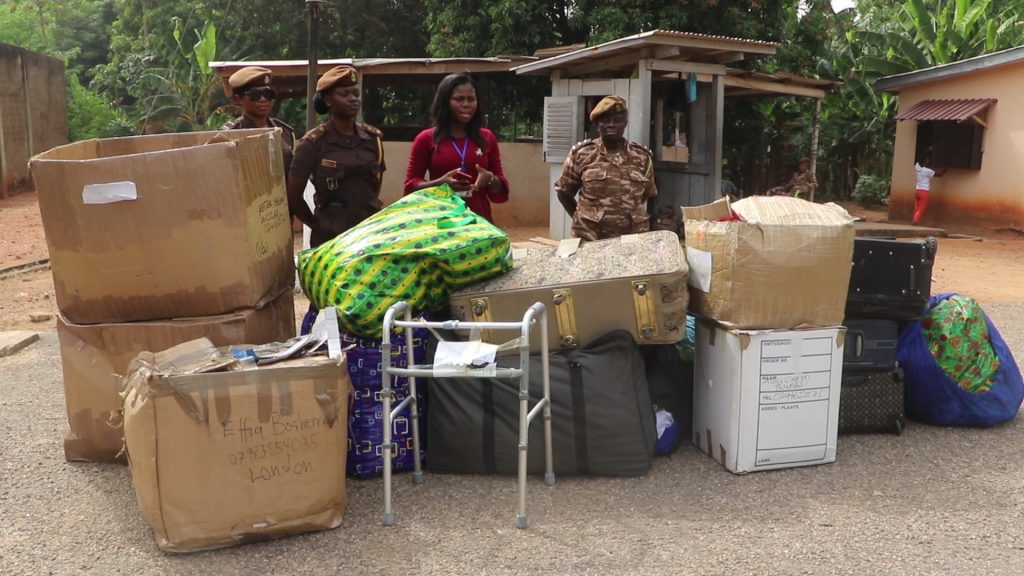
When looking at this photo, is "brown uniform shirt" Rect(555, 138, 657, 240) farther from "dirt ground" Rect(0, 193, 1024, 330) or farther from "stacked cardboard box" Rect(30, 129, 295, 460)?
"dirt ground" Rect(0, 193, 1024, 330)

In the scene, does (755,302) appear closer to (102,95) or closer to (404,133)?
(404,133)

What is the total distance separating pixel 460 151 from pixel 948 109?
41.0 feet

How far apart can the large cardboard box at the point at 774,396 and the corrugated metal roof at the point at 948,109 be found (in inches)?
470

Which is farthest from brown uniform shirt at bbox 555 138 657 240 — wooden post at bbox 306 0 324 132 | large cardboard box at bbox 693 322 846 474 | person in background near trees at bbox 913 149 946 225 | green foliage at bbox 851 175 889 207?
green foliage at bbox 851 175 889 207

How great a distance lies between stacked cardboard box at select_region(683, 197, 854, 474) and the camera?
3.99 m

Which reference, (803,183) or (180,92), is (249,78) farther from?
(180,92)

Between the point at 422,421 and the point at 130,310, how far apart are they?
1.31m

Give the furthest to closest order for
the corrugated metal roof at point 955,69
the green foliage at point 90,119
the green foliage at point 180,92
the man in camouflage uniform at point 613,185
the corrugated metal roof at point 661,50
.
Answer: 1. the green foliage at point 90,119
2. the green foliage at point 180,92
3. the corrugated metal roof at point 955,69
4. the corrugated metal roof at point 661,50
5. the man in camouflage uniform at point 613,185

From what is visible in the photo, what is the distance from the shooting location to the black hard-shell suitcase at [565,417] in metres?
4.00

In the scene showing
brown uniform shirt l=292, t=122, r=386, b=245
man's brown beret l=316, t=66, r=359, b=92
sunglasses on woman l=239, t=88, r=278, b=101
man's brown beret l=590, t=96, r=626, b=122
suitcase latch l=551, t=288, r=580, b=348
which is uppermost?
man's brown beret l=316, t=66, r=359, b=92

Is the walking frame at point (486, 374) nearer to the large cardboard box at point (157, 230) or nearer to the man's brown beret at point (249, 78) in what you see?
the large cardboard box at point (157, 230)

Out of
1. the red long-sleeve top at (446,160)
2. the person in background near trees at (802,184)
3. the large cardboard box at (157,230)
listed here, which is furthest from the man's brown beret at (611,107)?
the person in background near trees at (802,184)

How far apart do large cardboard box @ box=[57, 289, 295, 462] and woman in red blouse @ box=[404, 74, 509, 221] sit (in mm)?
1185

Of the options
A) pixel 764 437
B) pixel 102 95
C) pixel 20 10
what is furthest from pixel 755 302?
pixel 20 10
